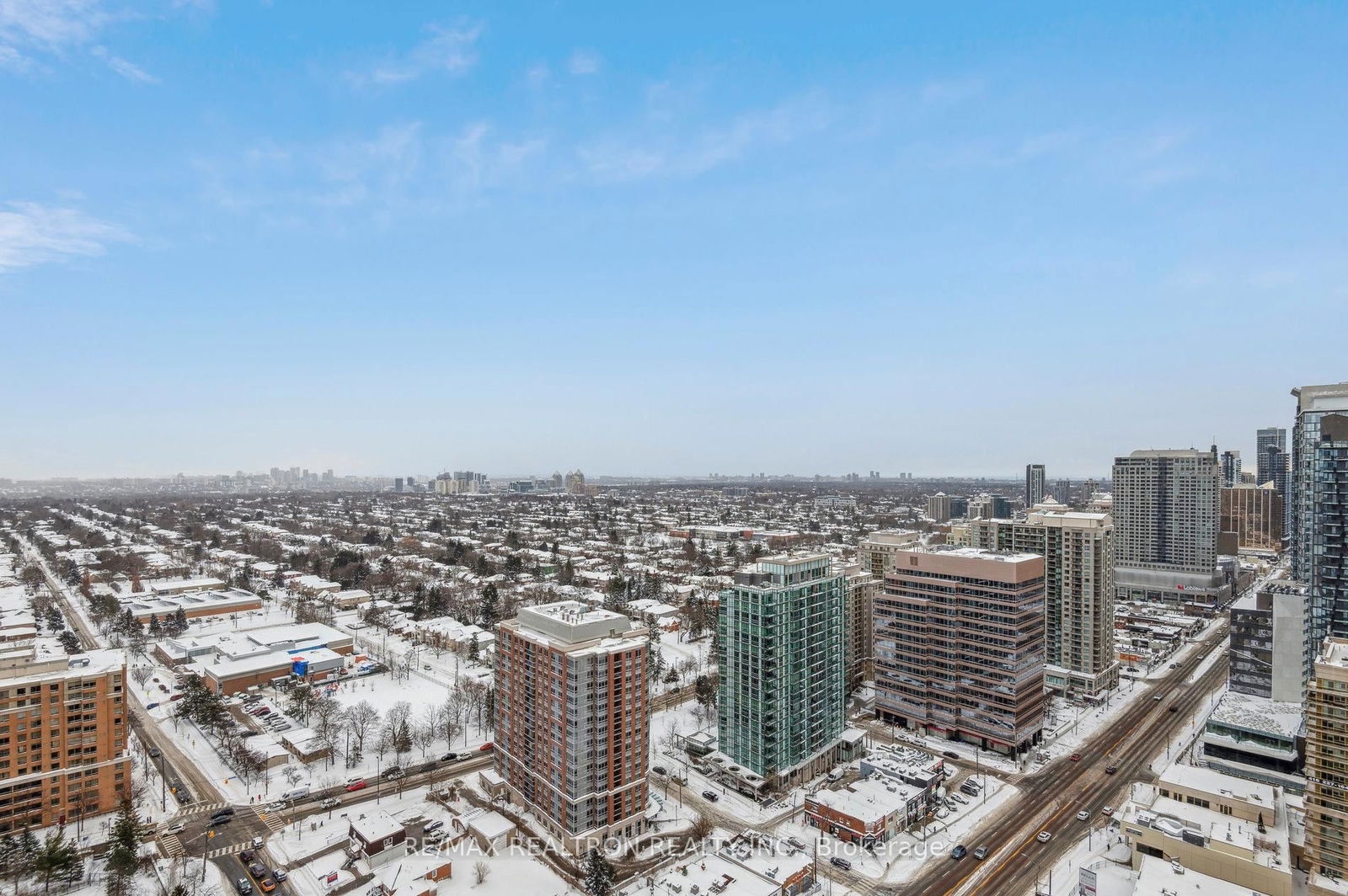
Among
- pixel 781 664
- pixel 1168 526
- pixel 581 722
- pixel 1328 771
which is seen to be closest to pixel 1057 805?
pixel 1328 771

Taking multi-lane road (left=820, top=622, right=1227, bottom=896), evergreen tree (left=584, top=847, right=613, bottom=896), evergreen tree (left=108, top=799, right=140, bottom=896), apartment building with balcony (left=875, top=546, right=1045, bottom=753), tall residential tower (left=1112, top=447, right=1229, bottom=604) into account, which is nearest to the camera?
evergreen tree (left=584, top=847, right=613, bottom=896)

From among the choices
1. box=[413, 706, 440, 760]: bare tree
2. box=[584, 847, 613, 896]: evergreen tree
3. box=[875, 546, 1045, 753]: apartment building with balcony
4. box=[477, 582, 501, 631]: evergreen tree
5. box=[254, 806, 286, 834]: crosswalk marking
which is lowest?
box=[254, 806, 286, 834]: crosswalk marking

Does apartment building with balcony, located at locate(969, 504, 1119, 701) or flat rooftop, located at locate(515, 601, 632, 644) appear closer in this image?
flat rooftop, located at locate(515, 601, 632, 644)

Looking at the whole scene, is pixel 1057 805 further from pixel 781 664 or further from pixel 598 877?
pixel 598 877

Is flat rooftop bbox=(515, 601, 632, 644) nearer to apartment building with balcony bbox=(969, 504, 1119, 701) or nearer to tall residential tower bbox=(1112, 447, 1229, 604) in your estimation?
apartment building with balcony bbox=(969, 504, 1119, 701)

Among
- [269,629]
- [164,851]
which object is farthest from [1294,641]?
[269,629]

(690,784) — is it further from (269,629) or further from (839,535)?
(839,535)

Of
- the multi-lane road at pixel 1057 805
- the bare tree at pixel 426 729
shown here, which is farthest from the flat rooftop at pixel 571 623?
the multi-lane road at pixel 1057 805

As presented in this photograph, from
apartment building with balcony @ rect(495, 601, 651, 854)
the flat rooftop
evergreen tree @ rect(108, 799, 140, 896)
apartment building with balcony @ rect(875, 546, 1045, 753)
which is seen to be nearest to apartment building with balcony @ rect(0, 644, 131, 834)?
evergreen tree @ rect(108, 799, 140, 896)
